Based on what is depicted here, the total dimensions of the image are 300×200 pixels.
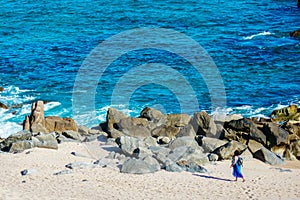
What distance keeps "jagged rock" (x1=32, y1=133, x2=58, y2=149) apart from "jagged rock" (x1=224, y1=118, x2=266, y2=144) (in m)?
11.6

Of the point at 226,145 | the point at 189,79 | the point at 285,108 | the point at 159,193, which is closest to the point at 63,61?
the point at 189,79

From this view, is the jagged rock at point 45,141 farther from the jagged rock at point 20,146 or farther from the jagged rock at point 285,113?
the jagged rock at point 285,113

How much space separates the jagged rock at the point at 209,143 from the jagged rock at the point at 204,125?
149 cm

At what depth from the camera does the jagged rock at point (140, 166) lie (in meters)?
34.8

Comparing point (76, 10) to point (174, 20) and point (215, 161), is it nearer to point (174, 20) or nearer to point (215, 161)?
point (174, 20)

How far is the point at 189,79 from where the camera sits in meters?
58.2

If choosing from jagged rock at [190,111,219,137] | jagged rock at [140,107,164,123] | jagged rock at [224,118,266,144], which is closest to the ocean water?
jagged rock at [140,107,164,123]

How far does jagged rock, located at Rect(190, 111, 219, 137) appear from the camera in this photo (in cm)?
4178

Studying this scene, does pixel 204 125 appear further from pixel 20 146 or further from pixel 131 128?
pixel 20 146

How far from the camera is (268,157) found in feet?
125

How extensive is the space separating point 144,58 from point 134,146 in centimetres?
2632

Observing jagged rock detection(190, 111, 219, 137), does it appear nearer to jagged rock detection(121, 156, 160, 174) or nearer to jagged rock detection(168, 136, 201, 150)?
jagged rock detection(168, 136, 201, 150)

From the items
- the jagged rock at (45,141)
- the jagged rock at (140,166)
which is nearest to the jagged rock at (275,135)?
the jagged rock at (140,166)

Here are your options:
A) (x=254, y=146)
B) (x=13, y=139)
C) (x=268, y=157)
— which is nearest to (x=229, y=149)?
(x=268, y=157)
